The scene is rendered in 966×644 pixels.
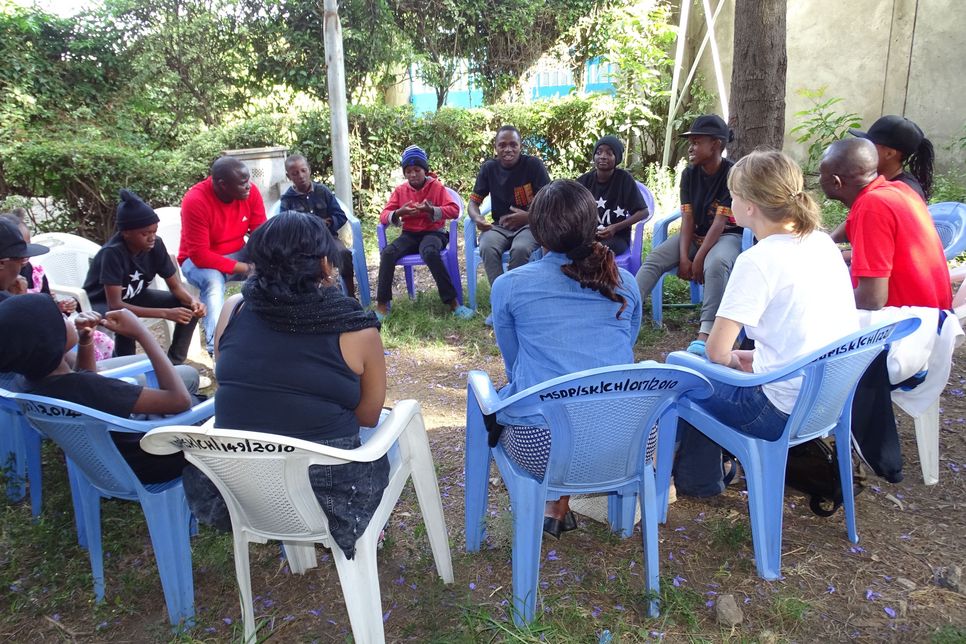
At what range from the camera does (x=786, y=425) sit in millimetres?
2432

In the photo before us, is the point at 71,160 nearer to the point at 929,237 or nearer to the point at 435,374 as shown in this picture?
the point at 435,374

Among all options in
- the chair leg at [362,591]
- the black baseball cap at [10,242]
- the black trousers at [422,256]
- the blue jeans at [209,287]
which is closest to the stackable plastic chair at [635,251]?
the black trousers at [422,256]

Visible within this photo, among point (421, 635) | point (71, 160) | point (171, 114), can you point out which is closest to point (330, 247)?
point (421, 635)

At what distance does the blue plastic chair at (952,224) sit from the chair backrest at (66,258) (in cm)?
529

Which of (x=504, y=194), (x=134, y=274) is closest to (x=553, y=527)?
(x=134, y=274)

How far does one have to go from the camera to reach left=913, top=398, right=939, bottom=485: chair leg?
10.2 feet

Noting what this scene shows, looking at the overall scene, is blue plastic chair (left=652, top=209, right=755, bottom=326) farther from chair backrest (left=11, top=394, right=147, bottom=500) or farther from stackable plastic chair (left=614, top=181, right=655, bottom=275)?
chair backrest (left=11, top=394, right=147, bottom=500)

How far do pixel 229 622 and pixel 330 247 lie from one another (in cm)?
140

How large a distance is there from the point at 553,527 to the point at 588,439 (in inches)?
32.6

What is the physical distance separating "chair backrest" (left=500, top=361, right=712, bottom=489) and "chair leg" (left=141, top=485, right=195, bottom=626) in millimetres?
1176

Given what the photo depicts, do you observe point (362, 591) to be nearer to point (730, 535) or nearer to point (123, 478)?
point (123, 478)

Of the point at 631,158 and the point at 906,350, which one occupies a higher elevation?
the point at 631,158

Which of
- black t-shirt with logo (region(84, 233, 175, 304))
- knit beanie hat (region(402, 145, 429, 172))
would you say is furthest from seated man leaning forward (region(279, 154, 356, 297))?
black t-shirt with logo (region(84, 233, 175, 304))

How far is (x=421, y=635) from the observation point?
238 cm
